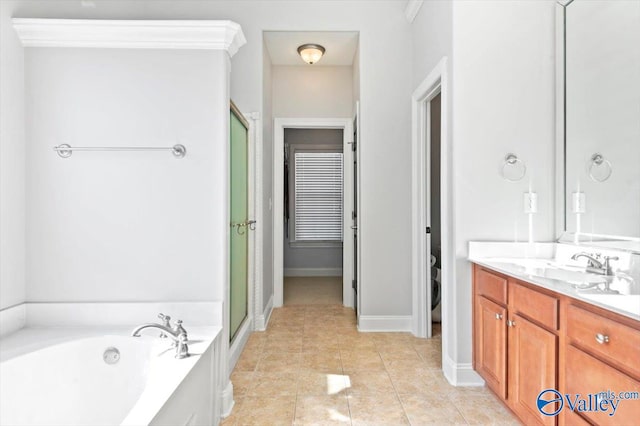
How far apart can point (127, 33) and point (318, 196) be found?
441 centimetres

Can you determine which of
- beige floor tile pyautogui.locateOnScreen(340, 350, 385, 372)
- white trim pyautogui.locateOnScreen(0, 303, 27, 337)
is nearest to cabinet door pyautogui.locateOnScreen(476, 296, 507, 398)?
beige floor tile pyautogui.locateOnScreen(340, 350, 385, 372)

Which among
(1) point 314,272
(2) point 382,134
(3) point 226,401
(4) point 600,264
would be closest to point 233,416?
(3) point 226,401

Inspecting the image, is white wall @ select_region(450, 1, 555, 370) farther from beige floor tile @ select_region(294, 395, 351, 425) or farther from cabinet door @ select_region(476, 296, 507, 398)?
beige floor tile @ select_region(294, 395, 351, 425)

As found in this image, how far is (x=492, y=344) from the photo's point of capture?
207cm

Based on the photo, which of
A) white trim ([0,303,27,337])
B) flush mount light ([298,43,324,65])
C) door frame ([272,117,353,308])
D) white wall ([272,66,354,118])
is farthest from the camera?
white wall ([272,66,354,118])

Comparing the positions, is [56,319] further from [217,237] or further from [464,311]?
[464,311]

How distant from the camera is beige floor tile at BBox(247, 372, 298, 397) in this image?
2.25 meters

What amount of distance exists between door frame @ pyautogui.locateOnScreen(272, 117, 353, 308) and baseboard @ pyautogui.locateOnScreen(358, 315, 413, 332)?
0.85 m

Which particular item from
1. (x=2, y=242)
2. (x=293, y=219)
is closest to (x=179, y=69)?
(x=2, y=242)

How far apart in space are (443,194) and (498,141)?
18.5 inches

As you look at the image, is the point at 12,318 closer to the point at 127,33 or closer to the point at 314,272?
the point at 127,33

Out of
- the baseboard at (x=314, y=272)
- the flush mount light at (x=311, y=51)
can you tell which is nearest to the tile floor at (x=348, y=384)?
the flush mount light at (x=311, y=51)

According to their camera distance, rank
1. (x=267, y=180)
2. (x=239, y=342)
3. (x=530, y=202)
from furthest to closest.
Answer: (x=267, y=180) < (x=239, y=342) < (x=530, y=202)

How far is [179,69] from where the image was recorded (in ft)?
6.69
